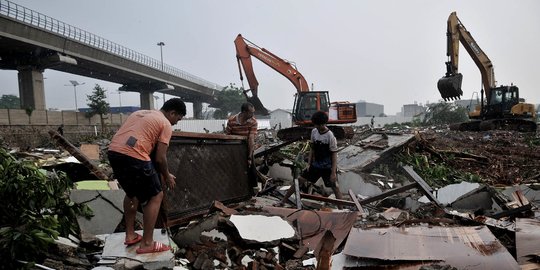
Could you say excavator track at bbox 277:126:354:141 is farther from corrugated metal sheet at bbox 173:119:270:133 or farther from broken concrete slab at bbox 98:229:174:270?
corrugated metal sheet at bbox 173:119:270:133

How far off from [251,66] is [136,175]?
10.9 metres

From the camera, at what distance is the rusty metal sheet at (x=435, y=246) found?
87.4 inches

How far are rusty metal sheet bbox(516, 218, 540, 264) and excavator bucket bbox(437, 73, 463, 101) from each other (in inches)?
460

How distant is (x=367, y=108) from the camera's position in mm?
93500

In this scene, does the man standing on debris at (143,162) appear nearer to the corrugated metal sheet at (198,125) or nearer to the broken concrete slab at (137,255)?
the broken concrete slab at (137,255)

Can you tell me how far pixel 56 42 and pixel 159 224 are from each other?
811 inches

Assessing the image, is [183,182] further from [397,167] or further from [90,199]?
[397,167]

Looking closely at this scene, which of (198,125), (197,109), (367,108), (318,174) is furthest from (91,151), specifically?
(367,108)

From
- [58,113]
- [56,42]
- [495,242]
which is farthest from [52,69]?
A: [495,242]

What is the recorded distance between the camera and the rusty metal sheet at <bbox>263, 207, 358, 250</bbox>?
10.7ft

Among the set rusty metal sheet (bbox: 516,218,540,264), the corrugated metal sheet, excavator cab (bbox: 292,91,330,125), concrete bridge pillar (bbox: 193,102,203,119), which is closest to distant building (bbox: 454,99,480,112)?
excavator cab (bbox: 292,91,330,125)

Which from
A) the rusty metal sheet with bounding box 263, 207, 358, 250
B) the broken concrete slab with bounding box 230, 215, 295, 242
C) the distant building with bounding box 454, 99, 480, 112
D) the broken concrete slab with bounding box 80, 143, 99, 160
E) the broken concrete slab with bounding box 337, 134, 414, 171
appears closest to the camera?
the broken concrete slab with bounding box 230, 215, 295, 242

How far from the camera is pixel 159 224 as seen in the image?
333 centimetres

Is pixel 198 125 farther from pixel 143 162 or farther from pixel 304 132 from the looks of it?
pixel 143 162
